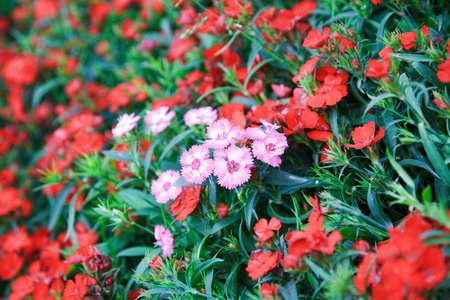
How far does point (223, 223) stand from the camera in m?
1.60

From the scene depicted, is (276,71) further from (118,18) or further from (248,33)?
(118,18)

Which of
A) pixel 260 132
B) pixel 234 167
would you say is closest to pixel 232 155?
pixel 234 167

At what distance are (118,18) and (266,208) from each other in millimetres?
2378

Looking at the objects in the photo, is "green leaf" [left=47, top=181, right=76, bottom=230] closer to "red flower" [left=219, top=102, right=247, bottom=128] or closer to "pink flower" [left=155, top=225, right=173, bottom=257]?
"pink flower" [left=155, top=225, right=173, bottom=257]

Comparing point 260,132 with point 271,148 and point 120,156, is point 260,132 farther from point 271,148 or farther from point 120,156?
point 120,156

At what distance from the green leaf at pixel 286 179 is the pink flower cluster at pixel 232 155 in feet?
0.39

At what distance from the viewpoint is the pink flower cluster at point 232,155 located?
1427 mm

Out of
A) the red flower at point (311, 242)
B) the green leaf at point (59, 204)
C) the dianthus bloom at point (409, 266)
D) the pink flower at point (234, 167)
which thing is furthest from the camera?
the green leaf at point (59, 204)

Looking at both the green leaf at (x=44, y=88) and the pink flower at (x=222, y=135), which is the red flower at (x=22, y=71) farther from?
the pink flower at (x=222, y=135)

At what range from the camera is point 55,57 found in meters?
3.13

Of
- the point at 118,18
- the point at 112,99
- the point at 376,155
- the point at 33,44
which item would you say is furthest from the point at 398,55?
the point at 33,44

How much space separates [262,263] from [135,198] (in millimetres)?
853

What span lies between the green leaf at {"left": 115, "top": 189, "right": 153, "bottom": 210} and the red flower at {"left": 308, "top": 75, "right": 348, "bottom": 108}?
0.96 m

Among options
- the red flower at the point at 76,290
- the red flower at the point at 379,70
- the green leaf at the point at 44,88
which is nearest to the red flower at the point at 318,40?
the red flower at the point at 379,70
